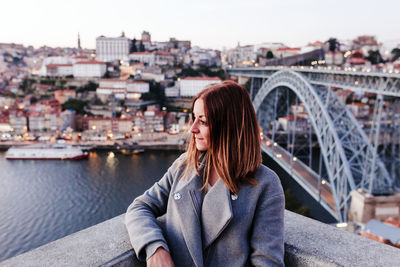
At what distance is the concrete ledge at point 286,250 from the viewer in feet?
1.78

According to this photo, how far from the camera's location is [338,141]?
5.16 metres

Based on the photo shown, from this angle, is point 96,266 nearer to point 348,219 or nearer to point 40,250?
point 40,250

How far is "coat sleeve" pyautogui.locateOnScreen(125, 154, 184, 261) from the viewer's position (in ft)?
1.82

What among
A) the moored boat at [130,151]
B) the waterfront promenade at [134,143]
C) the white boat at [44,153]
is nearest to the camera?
the white boat at [44,153]

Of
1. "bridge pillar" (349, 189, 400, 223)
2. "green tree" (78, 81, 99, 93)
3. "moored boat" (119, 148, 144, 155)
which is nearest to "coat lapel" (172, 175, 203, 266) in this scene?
"bridge pillar" (349, 189, 400, 223)

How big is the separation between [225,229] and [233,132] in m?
0.14

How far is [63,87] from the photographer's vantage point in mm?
20844

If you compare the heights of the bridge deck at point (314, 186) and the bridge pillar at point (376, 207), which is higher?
the bridge pillar at point (376, 207)

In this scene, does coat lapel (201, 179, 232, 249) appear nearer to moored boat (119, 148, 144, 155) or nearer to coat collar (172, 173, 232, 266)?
coat collar (172, 173, 232, 266)

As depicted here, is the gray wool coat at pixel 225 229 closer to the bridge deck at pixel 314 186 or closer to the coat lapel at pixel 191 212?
the coat lapel at pixel 191 212

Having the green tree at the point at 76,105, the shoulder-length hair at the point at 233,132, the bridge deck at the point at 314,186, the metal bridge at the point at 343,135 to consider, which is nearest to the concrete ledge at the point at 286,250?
the shoulder-length hair at the point at 233,132

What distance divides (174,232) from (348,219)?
488 cm

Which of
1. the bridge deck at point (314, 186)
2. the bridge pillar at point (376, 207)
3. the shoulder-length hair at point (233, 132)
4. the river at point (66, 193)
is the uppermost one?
the shoulder-length hair at point (233, 132)

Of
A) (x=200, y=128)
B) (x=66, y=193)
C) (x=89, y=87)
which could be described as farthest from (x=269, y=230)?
(x=89, y=87)
